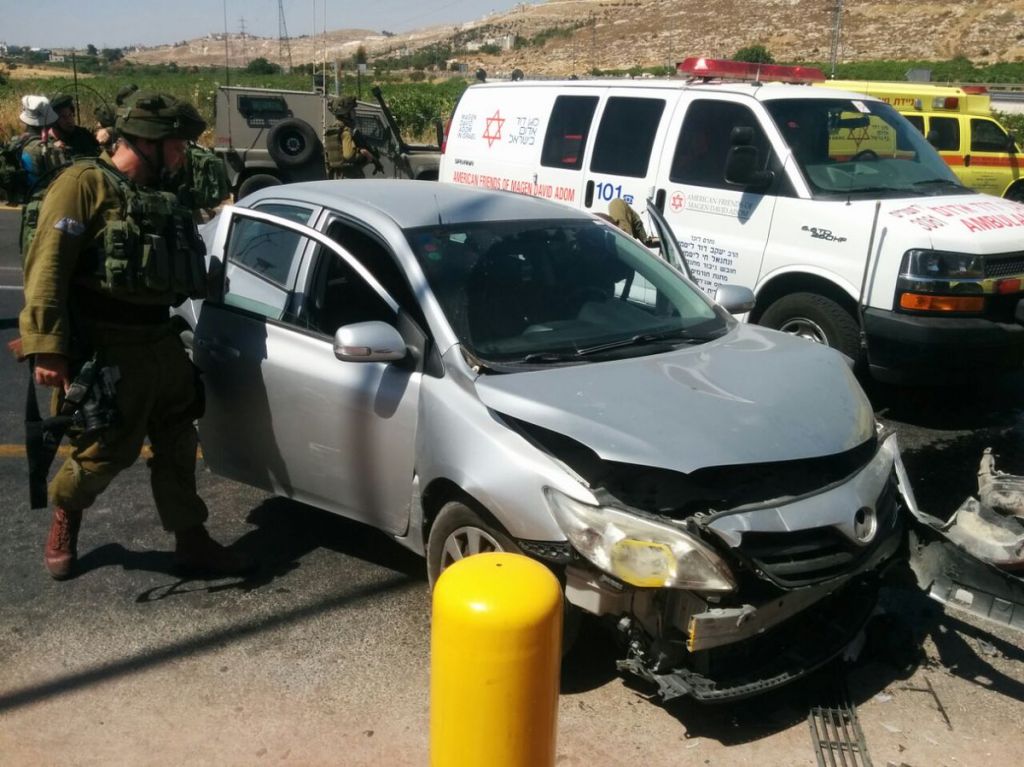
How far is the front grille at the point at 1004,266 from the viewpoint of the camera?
605 cm

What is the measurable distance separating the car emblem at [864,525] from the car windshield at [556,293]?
41.0 inches

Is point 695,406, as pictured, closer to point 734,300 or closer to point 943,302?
point 734,300

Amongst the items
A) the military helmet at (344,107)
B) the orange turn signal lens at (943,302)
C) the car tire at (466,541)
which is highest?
the military helmet at (344,107)

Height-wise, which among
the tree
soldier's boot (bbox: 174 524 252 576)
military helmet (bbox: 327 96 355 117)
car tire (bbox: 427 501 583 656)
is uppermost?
the tree

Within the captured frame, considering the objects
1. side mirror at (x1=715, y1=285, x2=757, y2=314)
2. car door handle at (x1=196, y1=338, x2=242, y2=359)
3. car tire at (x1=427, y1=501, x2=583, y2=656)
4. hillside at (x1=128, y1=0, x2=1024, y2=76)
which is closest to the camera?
car tire at (x1=427, y1=501, x2=583, y2=656)

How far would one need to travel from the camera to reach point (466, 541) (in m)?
3.64

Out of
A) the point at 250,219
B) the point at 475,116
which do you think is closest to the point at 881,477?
the point at 250,219

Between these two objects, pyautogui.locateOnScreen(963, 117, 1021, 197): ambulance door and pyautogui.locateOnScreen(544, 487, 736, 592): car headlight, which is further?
pyautogui.locateOnScreen(963, 117, 1021, 197): ambulance door

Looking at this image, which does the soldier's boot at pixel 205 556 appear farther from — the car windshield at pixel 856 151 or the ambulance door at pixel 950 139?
the ambulance door at pixel 950 139

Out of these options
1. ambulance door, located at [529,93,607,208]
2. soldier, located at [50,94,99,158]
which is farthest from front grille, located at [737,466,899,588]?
soldier, located at [50,94,99,158]

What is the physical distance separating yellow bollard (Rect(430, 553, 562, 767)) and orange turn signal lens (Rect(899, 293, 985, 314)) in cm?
453

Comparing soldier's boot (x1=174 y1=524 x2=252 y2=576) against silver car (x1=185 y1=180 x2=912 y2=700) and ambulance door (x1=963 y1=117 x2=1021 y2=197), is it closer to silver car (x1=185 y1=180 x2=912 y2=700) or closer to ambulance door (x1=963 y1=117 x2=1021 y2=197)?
silver car (x1=185 y1=180 x2=912 y2=700)

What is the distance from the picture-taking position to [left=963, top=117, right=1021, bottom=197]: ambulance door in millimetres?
13961

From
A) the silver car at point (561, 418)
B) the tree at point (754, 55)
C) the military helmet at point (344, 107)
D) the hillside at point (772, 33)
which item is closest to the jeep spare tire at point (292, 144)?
the military helmet at point (344, 107)
